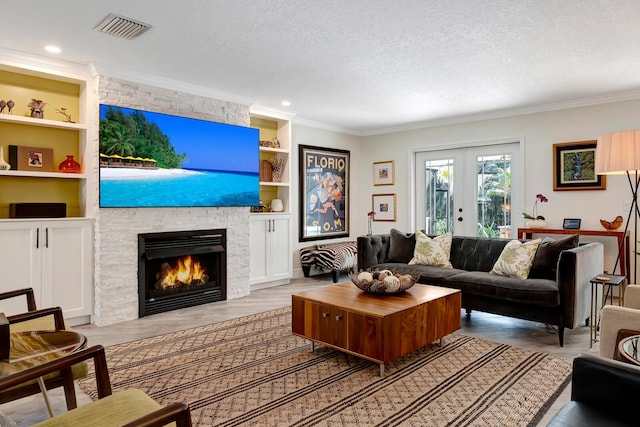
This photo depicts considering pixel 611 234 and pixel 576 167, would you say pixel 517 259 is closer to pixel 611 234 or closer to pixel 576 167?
pixel 611 234

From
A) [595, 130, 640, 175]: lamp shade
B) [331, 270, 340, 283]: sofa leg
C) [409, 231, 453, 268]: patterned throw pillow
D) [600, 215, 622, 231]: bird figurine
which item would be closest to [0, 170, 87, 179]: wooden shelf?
[331, 270, 340, 283]: sofa leg

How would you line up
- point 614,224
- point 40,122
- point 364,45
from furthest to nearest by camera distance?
point 614,224
point 40,122
point 364,45

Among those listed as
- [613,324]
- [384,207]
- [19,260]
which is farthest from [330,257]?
[613,324]

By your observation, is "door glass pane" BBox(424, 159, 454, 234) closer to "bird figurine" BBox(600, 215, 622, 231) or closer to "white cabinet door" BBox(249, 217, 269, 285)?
"bird figurine" BBox(600, 215, 622, 231)

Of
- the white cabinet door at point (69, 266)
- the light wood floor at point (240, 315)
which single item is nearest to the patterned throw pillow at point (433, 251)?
the light wood floor at point (240, 315)

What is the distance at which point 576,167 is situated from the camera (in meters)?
5.09

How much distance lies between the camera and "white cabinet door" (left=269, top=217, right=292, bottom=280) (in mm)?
5648

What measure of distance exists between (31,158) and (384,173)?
5014mm

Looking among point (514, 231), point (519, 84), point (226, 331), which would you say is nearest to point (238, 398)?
point (226, 331)

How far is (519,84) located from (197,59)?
336cm

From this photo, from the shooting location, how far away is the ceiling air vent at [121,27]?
291cm

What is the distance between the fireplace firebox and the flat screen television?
39 cm

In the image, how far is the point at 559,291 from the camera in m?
3.28

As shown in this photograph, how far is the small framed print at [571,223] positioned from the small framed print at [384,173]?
8.77 ft
